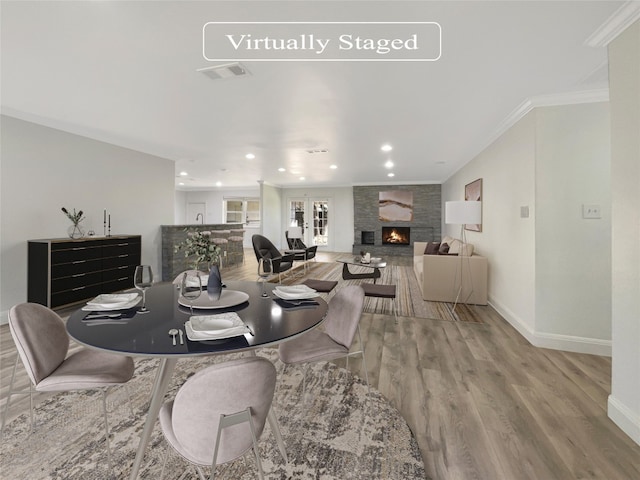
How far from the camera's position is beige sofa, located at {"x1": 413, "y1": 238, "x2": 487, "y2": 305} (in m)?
4.55

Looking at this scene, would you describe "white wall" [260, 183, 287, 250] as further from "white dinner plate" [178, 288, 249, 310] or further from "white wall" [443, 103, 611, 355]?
"white dinner plate" [178, 288, 249, 310]

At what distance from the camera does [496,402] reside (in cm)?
215

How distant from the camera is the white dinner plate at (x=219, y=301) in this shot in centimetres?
172

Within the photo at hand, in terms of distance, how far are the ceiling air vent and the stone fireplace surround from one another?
8.35 m

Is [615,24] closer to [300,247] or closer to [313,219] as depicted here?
[300,247]

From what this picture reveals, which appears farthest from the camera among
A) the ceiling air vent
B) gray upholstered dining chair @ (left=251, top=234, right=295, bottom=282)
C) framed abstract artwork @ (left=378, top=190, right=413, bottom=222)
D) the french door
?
the french door

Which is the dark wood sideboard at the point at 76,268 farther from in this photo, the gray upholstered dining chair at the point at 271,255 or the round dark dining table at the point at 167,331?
the round dark dining table at the point at 167,331

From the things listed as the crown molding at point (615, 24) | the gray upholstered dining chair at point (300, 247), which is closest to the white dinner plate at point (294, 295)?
the crown molding at point (615, 24)

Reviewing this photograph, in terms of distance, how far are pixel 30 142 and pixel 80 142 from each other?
26.3 inches

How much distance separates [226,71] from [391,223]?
8678 mm

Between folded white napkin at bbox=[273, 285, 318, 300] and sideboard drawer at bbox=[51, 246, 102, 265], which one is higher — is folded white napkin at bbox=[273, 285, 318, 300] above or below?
below

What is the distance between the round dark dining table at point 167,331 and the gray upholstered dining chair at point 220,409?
0.47 ft

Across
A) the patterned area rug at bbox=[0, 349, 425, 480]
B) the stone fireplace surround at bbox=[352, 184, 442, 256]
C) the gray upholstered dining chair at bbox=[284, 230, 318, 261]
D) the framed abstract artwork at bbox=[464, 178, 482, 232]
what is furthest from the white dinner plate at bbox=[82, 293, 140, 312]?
the stone fireplace surround at bbox=[352, 184, 442, 256]

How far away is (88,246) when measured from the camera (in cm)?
436
